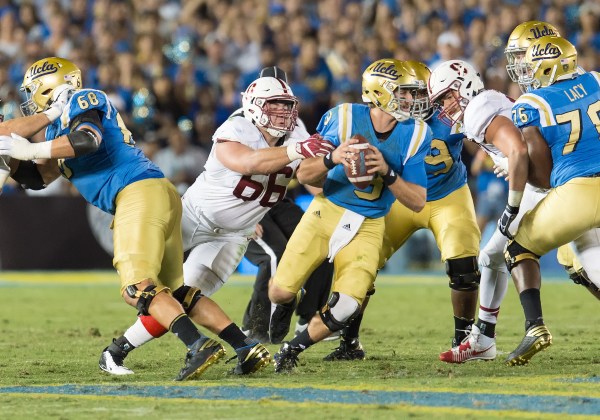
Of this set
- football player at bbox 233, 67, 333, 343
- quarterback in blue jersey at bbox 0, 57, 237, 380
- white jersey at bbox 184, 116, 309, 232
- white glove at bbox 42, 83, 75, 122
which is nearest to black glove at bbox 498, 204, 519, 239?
white jersey at bbox 184, 116, 309, 232

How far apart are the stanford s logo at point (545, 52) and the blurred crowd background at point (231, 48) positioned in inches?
239

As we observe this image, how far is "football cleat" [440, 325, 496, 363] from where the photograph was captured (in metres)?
6.80

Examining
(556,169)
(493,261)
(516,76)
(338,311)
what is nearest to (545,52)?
(516,76)

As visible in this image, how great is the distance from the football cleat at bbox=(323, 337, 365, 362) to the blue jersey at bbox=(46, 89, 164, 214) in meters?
1.58

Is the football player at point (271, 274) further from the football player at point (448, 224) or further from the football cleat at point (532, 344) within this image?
the football cleat at point (532, 344)

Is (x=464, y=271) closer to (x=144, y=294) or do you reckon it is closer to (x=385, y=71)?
(x=385, y=71)

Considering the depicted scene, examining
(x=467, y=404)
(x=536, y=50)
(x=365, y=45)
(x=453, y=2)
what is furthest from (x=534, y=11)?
(x=467, y=404)

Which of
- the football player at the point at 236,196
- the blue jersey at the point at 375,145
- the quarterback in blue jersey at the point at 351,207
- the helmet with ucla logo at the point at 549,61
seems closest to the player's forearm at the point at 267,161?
the football player at the point at 236,196

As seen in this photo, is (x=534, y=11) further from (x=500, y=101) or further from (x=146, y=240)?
(x=146, y=240)

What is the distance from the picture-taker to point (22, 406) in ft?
16.7

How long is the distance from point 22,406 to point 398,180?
91.1 inches

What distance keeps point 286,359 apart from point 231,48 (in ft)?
29.8

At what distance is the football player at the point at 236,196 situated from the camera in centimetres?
622

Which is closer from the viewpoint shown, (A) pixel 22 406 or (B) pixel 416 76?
(A) pixel 22 406
